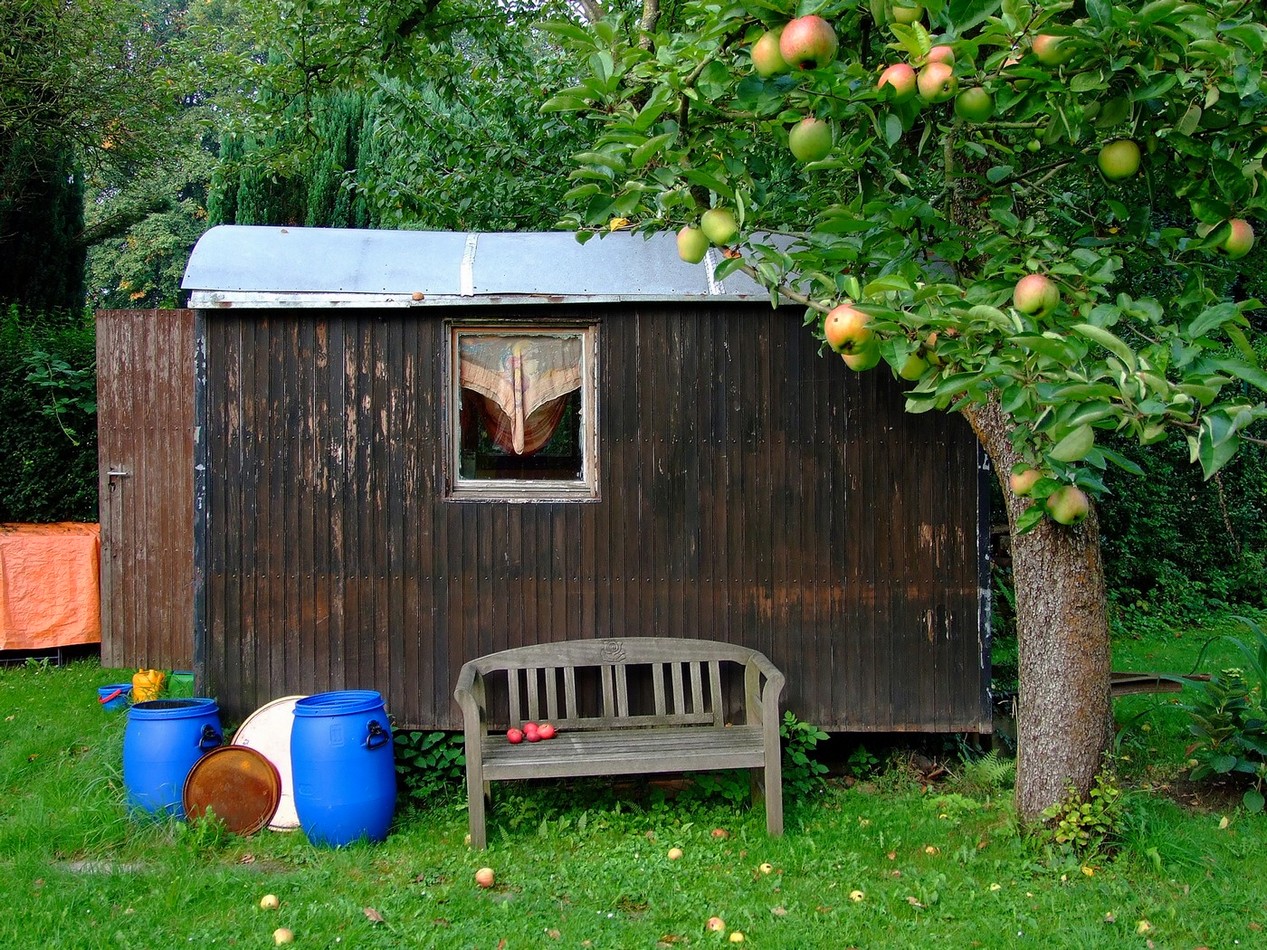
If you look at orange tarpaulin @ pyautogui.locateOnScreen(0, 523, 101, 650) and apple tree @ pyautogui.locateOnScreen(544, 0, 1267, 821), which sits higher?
apple tree @ pyautogui.locateOnScreen(544, 0, 1267, 821)

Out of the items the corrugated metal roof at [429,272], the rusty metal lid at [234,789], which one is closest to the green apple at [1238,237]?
the corrugated metal roof at [429,272]

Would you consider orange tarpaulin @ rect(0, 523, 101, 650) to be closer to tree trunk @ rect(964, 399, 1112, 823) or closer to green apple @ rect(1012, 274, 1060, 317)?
tree trunk @ rect(964, 399, 1112, 823)

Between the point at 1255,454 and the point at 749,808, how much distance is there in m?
7.74

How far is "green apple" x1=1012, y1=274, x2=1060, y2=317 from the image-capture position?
292 centimetres

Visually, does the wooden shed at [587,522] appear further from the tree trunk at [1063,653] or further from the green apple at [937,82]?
the green apple at [937,82]

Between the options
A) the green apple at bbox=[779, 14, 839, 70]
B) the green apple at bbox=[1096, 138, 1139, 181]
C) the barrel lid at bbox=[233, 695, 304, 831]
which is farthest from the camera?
the barrel lid at bbox=[233, 695, 304, 831]

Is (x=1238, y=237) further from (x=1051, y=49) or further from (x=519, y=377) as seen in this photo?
(x=519, y=377)

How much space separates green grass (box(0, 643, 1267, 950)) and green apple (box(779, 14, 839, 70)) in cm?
308

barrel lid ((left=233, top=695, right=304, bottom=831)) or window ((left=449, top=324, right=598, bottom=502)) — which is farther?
window ((left=449, top=324, right=598, bottom=502))

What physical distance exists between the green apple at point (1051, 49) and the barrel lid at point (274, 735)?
14.1 feet

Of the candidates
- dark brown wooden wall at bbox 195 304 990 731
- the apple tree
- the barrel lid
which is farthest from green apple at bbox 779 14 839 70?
the barrel lid

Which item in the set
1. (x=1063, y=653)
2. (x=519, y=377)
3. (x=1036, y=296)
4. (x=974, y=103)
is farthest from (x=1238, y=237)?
(x=519, y=377)

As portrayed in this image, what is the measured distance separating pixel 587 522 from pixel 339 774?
178 cm

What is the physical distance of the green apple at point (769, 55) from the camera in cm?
280
